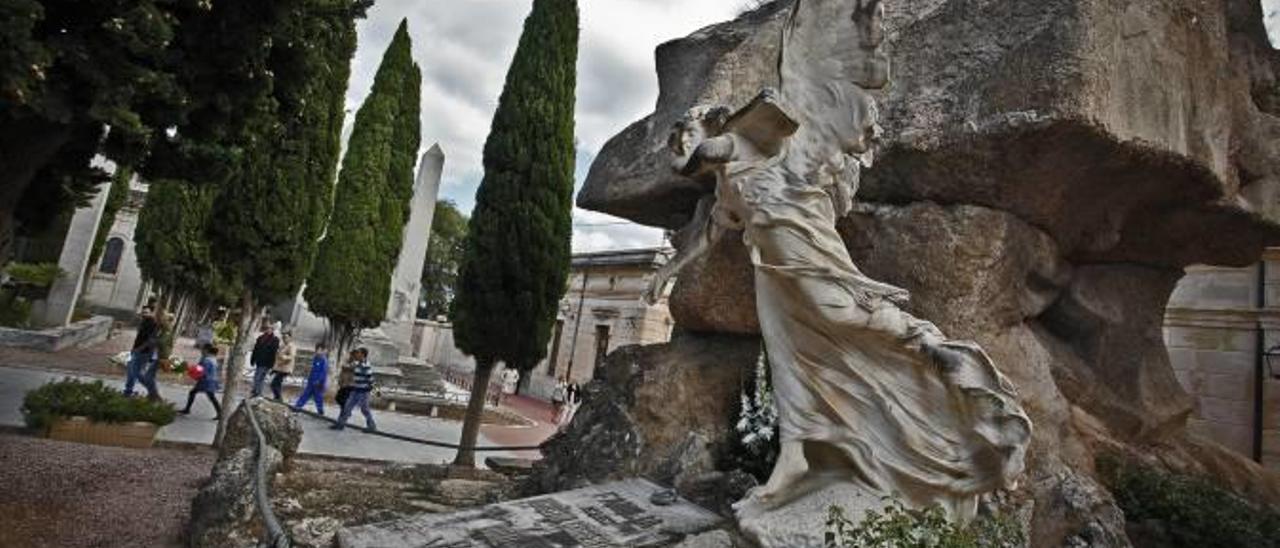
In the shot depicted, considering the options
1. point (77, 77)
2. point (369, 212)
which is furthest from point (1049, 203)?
point (369, 212)

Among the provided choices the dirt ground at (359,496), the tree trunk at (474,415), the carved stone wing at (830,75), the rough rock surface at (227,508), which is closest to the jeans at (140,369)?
the tree trunk at (474,415)

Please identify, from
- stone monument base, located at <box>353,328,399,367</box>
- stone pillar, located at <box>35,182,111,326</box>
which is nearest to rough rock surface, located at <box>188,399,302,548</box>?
stone monument base, located at <box>353,328,399,367</box>

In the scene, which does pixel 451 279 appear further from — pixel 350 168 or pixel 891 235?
pixel 891 235

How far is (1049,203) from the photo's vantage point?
5.08 metres

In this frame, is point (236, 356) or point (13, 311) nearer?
point (236, 356)

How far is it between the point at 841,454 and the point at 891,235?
74.3 inches

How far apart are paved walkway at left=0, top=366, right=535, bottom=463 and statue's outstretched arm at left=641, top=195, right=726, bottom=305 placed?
6.05 m

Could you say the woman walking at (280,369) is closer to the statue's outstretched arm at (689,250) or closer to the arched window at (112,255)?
the statue's outstretched arm at (689,250)

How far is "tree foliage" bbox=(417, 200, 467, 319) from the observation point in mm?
42875

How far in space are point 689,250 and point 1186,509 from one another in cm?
369

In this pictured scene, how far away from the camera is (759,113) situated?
4.07 m

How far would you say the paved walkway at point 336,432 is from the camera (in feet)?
29.7

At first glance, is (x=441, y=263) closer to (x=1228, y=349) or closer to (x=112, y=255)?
(x=112, y=255)

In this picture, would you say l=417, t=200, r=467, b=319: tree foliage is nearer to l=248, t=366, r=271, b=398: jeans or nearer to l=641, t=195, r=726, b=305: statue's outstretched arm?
l=248, t=366, r=271, b=398: jeans
